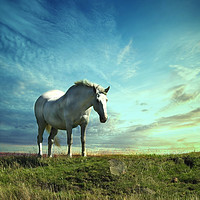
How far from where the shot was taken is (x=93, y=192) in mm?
6926

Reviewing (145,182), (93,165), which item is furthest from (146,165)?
(93,165)

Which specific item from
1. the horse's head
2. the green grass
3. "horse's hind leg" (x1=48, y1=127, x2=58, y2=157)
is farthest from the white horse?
the green grass

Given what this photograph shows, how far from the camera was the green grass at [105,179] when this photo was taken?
6.66 metres

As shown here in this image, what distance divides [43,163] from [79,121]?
235cm

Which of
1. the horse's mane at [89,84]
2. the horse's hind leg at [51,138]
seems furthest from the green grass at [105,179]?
the horse's mane at [89,84]

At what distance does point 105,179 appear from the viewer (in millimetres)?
7703

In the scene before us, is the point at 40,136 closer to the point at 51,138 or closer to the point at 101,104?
the point at 51,138

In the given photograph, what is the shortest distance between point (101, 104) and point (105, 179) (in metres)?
2.83

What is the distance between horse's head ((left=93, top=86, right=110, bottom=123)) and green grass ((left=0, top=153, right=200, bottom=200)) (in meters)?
1.72

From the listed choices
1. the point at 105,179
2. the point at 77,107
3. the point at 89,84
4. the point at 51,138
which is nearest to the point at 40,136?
the point at 51,138

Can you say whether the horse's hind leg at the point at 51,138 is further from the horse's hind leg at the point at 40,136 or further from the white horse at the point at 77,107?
the horse's hind leg at the point at 40,136

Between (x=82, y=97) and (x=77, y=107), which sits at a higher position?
(x=82, y=97)

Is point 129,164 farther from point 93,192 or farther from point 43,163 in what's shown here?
point 43,163

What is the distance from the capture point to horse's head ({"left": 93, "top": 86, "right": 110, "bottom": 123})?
9.13m
